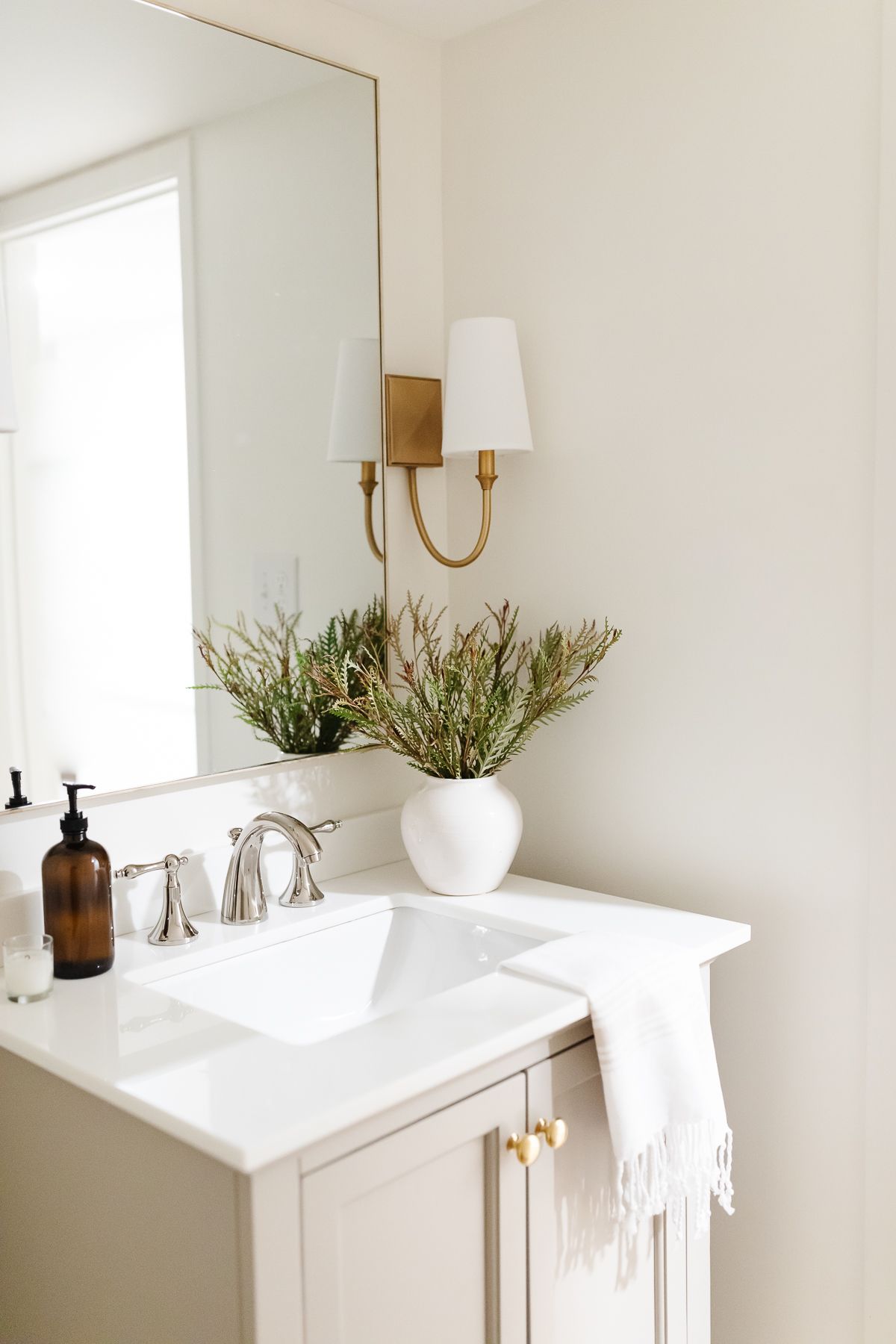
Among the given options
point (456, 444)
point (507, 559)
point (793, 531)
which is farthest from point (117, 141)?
point (793, 531)

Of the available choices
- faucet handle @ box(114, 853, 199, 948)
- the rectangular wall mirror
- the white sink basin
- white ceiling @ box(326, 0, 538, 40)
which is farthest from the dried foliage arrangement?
white ceiling @ box(326, 0, 538, 40)

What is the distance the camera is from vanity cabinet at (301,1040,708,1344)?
3.49 feet

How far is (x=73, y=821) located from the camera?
1.33 meters

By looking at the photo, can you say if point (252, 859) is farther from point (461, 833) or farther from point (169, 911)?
point (461, 833)

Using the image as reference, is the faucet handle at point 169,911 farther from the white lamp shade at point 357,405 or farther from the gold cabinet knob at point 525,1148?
the white lamp shade at point 357,405

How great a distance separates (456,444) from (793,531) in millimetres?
503

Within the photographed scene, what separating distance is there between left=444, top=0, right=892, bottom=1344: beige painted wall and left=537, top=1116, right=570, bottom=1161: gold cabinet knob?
0.47 metres

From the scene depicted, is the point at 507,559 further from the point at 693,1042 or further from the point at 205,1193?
the point at 205,1193

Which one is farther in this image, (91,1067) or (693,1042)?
(693,1042)

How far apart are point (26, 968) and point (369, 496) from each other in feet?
2.88

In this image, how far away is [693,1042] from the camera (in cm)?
132

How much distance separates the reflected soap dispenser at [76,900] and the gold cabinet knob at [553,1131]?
0.53 metres

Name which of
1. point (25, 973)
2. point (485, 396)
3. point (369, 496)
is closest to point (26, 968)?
point (25, 973)

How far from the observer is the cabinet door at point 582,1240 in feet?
4.10
